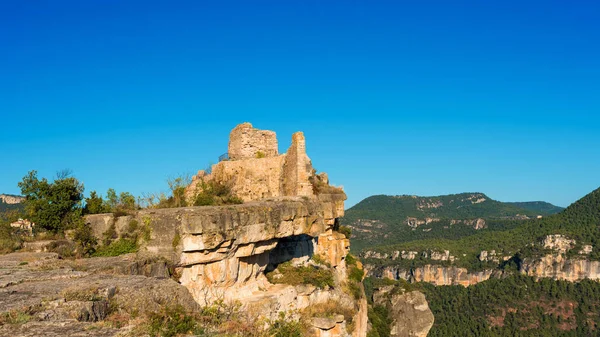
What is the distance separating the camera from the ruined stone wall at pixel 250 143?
2794cm

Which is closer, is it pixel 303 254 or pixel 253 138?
pixel 303 254

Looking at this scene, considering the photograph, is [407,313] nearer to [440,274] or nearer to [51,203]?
[51,203]

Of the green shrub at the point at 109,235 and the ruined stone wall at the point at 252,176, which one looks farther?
the ruined stone wall at the point at 252,176

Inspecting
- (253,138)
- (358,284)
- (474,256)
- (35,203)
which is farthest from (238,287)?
(474,256)

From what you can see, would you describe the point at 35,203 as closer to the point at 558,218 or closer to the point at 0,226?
the point at 0,226

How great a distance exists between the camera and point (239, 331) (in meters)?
7.98

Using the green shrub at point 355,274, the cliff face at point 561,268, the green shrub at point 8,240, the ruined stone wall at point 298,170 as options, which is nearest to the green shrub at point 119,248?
the green shrub at point 8,240

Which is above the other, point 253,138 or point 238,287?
point 253,138

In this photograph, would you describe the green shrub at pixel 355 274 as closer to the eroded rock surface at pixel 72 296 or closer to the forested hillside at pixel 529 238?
the eroded rock surface at pixel 72 296

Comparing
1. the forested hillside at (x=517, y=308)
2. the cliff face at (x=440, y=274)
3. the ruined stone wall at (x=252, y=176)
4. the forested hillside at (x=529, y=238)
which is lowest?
the forested hillside at (x=517, y=308)

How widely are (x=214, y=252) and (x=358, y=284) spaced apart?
19415 mm

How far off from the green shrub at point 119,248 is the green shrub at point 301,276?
25.6 feet

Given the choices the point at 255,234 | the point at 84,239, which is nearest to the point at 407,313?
the point at 255,234

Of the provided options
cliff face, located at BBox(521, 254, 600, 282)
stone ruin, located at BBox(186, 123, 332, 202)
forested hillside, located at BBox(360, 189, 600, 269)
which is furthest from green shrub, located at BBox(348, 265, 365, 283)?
cliff face, located at BBox(521, 254, 600, 282)
